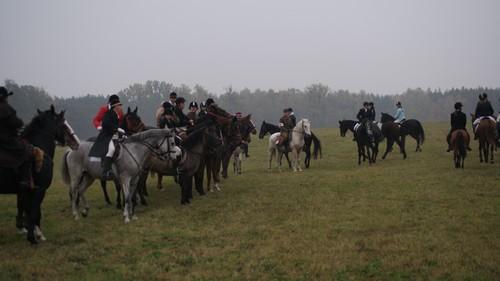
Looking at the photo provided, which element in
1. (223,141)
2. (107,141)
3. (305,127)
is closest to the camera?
(107,141)

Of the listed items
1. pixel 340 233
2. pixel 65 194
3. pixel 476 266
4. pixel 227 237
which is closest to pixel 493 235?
pixel 476 266

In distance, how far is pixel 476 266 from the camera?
743 centimetres

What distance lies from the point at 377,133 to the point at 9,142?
723 inches

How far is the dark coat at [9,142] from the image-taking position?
9.12 m

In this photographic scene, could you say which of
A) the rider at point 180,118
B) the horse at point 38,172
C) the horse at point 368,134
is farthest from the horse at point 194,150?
the horse at point 368,134

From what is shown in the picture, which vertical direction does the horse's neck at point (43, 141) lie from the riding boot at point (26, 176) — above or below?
above

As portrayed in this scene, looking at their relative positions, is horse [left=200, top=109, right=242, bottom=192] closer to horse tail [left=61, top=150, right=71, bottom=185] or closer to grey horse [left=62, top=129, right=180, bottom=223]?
grey horse [left=62, top=129, right=180, bottom=223]

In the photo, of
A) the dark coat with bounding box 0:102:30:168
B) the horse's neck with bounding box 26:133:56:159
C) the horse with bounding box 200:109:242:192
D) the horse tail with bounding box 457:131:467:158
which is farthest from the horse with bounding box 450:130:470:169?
the dark coat with bounding box 0:102:30:168

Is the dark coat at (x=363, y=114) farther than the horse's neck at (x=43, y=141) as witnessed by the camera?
Yes

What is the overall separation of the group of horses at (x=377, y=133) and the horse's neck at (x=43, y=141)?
1644 centimetres

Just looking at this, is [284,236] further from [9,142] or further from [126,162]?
[9,142]

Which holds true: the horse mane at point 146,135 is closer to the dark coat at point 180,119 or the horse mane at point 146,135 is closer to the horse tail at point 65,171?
the horse tail at point 65,171

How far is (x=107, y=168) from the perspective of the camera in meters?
11.6

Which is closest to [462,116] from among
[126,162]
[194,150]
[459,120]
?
[459,120]
